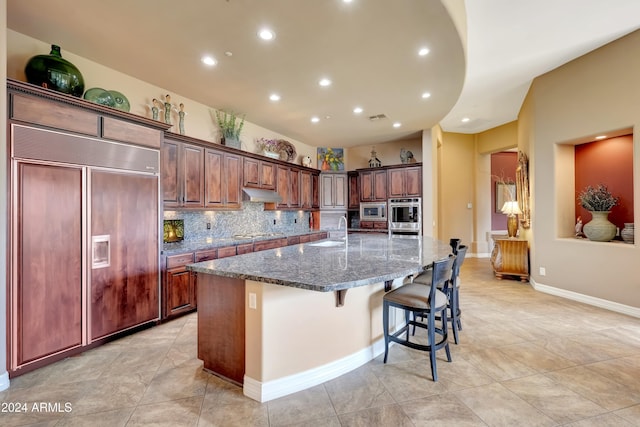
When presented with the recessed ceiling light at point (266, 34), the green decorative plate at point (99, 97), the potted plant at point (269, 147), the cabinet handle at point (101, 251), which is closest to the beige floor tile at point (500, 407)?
the cabinet handle at point (101, 251)

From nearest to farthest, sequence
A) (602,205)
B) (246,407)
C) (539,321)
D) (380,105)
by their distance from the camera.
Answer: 1. (246,407)
2. (539,321)
3. (602,205)
4. (380,105)

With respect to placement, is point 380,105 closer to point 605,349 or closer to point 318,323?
point 318,323

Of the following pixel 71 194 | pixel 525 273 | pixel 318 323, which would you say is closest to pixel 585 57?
pixel 525 273

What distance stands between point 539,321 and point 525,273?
6.71ft

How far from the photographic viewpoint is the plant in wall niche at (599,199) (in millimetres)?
3881

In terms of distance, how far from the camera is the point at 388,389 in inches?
82.5

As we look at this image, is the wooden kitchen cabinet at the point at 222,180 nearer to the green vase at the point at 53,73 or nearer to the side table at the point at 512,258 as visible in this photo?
the green vase at the point at 53,73

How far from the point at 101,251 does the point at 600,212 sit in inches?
231

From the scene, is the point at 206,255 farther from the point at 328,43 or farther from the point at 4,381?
the point at 328,43

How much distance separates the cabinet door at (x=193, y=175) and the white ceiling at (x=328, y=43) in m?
0.81

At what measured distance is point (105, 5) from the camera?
2301 mm

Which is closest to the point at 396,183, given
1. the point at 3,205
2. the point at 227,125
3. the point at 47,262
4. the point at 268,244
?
the point at 268,244

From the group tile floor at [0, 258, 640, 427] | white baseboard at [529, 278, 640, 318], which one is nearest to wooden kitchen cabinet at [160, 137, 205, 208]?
tile floor at [0, 258, 640, 427]

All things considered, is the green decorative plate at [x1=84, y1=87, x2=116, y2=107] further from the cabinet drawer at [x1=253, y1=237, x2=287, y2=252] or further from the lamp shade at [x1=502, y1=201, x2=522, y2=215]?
the lamp shade at [x1=502, y1=201, x2=522, y2=215]
